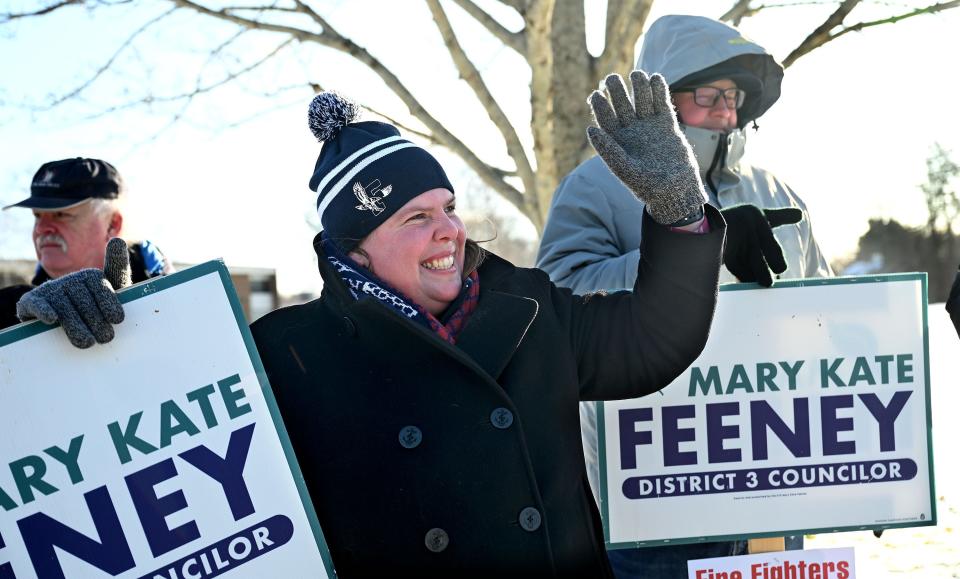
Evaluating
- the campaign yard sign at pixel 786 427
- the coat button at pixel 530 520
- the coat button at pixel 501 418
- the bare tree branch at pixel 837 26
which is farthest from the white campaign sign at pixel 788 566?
the bare tree branch at pixel 837 26

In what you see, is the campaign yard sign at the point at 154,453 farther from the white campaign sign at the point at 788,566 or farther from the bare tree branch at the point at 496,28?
the bare tree branch at the point at 496,28

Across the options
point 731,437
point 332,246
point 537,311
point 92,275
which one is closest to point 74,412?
point 92,275

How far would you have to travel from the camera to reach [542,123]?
269 inches

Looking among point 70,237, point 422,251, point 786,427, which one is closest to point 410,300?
point 422,251

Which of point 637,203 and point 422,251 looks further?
point 637,203

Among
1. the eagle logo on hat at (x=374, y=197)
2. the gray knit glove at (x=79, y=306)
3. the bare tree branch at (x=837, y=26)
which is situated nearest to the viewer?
the gray knit glove at (x=79, y=306)

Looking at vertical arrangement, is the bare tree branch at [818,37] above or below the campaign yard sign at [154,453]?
above

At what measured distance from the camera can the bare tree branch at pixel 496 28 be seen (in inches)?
282

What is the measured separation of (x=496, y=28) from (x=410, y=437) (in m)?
5.48

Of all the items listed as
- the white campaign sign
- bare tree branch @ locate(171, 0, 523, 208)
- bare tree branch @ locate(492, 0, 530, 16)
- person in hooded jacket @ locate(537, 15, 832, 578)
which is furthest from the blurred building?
the white campaign sign

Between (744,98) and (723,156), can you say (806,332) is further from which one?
(744,98)

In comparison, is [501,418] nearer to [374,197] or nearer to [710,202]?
[374,197]

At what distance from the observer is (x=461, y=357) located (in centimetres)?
229

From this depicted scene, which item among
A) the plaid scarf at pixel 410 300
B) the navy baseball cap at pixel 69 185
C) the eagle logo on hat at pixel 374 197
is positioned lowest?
the plaid scarf at pixel 410 300
